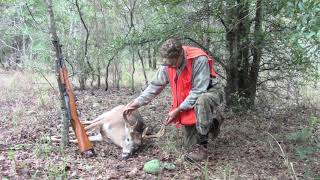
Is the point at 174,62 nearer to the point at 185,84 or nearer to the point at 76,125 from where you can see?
the point at 185,84

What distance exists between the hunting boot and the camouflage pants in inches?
1.8

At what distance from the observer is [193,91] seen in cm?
525

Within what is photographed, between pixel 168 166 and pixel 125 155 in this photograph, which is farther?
pixel 125 155

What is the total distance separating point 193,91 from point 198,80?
15 cm

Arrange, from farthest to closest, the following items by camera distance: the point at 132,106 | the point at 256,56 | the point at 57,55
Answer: the point at 256,56 < the point at 132,106 < the point at 57,55

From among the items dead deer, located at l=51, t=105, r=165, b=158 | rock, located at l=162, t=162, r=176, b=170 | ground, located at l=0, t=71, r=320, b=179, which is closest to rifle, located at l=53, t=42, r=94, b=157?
ground, located at l=0, t=71, r=320, b=179

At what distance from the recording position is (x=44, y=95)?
31.7 feet

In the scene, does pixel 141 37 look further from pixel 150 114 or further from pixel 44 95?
pixel 44 95

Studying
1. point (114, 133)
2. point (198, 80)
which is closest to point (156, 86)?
point (198, 80)

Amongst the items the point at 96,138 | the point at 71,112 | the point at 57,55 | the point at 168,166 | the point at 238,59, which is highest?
the point at 57,55

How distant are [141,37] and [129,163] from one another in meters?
2.75

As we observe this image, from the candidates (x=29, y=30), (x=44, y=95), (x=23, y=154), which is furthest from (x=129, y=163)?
(x=29, y=30)

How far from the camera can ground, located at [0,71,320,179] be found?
468cm

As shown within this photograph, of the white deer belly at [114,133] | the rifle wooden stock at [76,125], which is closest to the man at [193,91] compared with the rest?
the white deer belly at [114,133]
